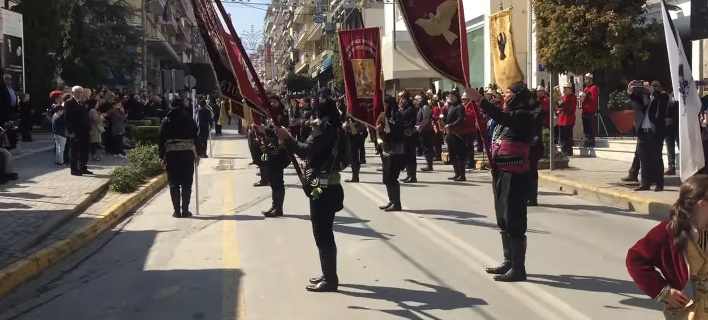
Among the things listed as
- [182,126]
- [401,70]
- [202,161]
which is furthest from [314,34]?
[182,126]

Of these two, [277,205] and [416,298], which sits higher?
[277,205]

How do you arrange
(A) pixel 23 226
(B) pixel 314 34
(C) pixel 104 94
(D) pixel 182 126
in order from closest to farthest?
1. (A) pixel 23 226
2. (D) pixel 182 126
3. (C) pixel 104 94
4. (B) pixel 314 34

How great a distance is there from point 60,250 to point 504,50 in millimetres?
A: 10348

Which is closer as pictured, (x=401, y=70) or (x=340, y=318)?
(x=340, y=318)

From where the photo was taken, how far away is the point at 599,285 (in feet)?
23.8

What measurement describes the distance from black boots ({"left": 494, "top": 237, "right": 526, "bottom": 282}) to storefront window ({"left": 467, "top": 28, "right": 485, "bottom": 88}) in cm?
2377

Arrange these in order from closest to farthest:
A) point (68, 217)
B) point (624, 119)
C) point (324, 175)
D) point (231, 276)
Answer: point (324, 175), point (231, 276), point (68, 217), point (624, 119)

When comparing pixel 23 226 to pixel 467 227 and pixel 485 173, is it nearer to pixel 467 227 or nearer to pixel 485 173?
pixel 467 227

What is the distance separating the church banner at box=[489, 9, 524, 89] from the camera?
15.9 metres

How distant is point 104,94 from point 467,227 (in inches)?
589

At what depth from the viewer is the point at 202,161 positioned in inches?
901

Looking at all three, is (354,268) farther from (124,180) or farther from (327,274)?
(124,180)

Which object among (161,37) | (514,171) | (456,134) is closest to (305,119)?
(456,134)

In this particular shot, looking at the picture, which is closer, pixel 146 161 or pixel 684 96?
pixel 684 96
